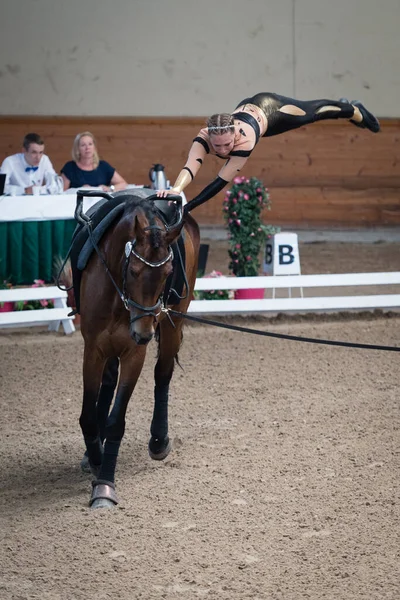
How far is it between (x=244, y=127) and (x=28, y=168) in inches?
161

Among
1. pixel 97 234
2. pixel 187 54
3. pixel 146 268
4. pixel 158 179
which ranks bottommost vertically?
pixel 146 268

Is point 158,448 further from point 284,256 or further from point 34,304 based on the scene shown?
point 284,256

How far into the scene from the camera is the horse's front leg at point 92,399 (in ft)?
14.8

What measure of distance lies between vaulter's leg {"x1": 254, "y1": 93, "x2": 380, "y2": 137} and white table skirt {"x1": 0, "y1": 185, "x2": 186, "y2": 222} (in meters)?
2.64

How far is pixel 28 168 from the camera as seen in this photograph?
8.64 metres

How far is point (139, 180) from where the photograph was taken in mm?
12508

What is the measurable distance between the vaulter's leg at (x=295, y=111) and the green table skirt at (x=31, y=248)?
311cm

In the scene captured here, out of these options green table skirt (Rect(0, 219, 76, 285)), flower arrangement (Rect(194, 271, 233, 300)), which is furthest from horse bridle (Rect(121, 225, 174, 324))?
flower arrangement (Rect(194, 271, 233, 300))

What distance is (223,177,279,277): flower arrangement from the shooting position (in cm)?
850

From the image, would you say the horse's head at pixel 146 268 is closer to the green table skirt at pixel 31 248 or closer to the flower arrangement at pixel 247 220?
the green table skirt at pixel 31 248

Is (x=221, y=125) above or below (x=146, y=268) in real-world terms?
above

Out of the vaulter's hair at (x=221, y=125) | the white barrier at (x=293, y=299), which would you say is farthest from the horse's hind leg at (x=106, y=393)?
the white barrier at (x=293, y=299)

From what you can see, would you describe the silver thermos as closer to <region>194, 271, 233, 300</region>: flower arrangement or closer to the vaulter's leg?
<region>194, 271, 233, 300</region>: flower arrangement

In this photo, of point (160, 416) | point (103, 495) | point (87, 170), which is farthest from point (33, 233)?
point (103, 495)
